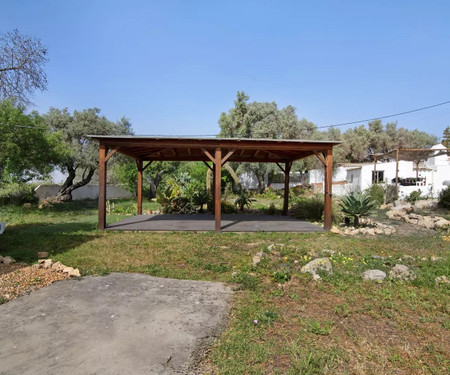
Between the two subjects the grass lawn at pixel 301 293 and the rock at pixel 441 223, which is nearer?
the grass lawn at pixel 301 293

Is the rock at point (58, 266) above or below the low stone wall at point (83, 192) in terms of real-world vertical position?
below

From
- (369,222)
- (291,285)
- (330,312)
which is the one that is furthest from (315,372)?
(369,222)

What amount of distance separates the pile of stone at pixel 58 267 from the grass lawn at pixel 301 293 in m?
0.20

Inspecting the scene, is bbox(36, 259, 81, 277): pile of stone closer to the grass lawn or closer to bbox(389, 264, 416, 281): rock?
the grass lawn

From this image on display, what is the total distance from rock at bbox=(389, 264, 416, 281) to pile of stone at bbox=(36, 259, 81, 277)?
16.1 ft

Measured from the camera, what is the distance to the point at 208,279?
4.79 metres

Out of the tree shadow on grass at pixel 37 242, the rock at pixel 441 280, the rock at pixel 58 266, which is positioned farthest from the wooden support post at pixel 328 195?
the rock at pixel 58 266

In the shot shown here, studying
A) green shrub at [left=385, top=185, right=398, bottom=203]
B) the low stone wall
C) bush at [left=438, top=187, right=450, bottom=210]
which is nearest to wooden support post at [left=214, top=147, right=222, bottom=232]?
bush at [left=438, top=187, right=450, bottom=210]

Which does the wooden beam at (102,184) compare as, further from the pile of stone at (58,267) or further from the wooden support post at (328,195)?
the wooden support post at (328,195)

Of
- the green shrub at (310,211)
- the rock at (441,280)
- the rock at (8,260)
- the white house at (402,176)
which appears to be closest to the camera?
the rock at (441,280)

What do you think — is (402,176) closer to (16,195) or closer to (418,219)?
(418,219)

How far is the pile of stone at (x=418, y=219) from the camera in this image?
956cm

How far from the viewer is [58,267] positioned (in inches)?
199

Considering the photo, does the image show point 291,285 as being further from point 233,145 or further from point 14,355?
point 233,145
